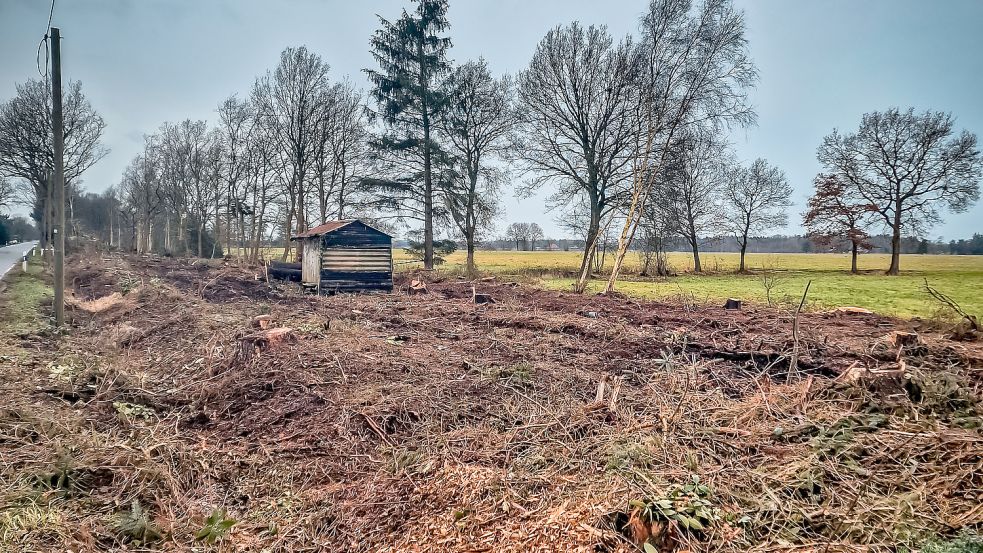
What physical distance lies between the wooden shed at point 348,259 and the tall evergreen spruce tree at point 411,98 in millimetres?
8978

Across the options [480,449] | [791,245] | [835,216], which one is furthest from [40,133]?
[791,245]

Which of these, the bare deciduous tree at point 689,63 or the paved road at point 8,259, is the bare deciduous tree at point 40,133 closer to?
the paved road at point 8,259

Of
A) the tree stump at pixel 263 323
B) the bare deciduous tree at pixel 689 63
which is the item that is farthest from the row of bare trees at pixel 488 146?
the tree stump at pixel 263 323

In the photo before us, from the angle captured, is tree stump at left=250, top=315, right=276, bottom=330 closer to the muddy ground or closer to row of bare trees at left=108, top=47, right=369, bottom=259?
the muddy ground

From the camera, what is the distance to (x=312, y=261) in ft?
58.4

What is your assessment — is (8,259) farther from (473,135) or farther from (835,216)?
(835,216)

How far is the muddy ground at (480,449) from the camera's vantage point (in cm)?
271

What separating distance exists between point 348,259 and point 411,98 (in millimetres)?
12921

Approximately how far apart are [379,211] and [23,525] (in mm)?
24794

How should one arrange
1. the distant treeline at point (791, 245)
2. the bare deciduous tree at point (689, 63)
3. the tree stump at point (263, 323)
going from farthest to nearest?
Answer: the distant treeline at point (791, 245), the bare deciduous tree at point (689, 63), the tree stump at point (263, 323)

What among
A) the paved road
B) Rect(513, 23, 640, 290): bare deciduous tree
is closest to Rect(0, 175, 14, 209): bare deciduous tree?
the paved road

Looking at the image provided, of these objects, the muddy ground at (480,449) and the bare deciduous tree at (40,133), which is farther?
the bare deciduous tree at (40,133)

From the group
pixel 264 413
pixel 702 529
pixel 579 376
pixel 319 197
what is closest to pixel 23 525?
pixel 264 413

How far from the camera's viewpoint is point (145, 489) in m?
3.38
